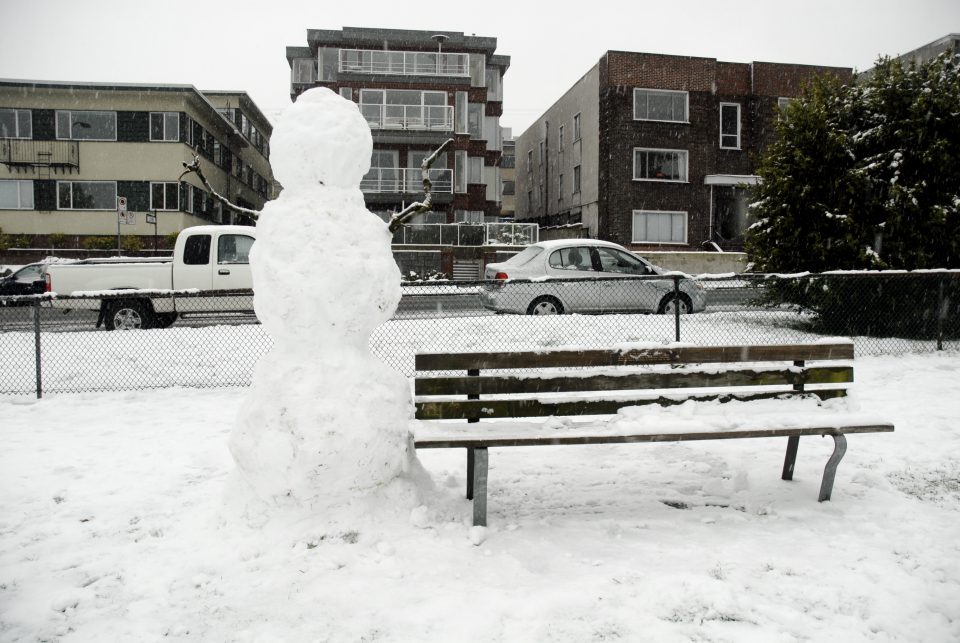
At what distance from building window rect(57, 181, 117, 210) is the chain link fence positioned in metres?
21.4

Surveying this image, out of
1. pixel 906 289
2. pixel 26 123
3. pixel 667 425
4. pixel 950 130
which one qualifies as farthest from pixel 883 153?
pixel 26 123

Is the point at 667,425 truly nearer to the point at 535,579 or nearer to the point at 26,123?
the point at 535,579

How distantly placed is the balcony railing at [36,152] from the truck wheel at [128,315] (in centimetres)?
2229

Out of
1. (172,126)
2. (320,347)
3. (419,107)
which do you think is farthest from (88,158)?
(320,347)

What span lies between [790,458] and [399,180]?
32.5 m

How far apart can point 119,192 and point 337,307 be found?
30239mm

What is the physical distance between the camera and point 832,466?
3.86 m

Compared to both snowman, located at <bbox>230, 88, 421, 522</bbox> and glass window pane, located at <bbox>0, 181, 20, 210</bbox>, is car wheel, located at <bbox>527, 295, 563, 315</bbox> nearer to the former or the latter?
snowman, located at <bbox>230, 88, 421, 522</bbox>

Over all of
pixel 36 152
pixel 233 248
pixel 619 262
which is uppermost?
pixel 36 152

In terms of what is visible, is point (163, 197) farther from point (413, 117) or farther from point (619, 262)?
point (619, 262)

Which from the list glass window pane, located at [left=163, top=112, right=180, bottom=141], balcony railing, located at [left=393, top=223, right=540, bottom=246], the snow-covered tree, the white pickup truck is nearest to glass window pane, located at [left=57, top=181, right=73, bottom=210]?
glass window pane, located at [left=163, top=112, right=180, bottom=141]

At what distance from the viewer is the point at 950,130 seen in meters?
10.0

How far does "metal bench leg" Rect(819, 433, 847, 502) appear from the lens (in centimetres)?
382

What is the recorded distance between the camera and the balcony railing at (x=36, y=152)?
28.6m
